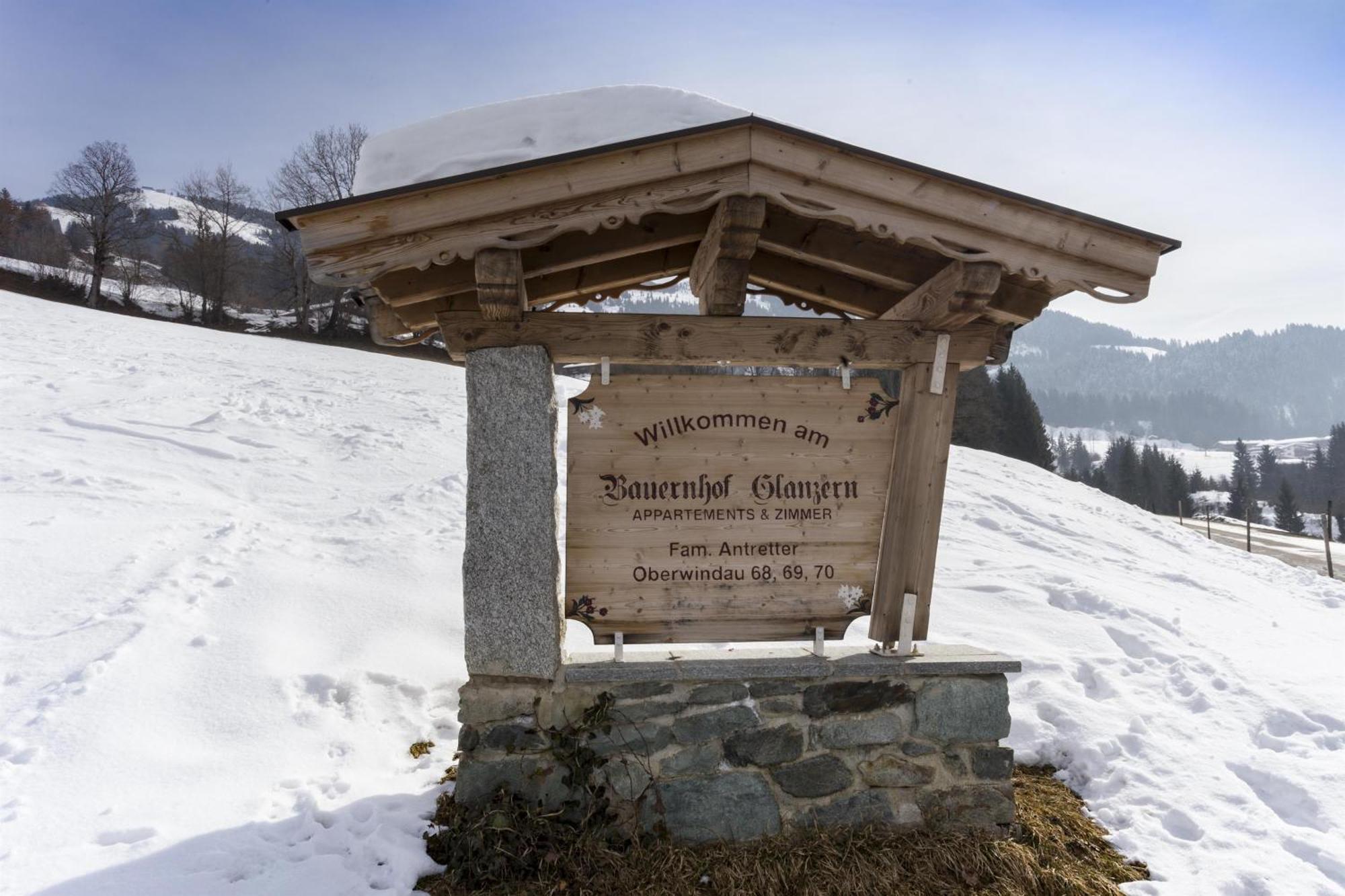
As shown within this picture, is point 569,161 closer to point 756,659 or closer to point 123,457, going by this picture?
point 756,659

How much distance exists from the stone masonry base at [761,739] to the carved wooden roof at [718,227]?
72.7 inches

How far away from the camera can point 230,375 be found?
14414mm

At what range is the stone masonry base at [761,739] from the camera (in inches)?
139

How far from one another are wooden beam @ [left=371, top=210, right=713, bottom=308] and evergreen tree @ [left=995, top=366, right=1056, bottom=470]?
4203 cm

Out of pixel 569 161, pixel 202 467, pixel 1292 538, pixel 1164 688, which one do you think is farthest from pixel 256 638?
pixel 1292 538

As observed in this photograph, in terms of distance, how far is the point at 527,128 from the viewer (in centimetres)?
327

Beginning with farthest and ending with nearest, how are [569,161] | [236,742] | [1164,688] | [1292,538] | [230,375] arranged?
[1292,538] < [230,375] < [1164,688] < [236,742] < [569,161]

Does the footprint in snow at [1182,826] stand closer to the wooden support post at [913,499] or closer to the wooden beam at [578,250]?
the wooden support post at [913,499]

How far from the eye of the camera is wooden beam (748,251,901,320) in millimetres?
4531

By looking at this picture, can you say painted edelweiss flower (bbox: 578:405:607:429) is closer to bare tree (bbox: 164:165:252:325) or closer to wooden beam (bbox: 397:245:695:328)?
wooden beam (bbox: 397:245:695:328)

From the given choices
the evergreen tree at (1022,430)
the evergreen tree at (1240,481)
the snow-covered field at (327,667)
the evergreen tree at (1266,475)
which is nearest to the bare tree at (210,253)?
the snow-covered field at (327,667)

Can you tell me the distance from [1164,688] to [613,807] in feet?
15.6

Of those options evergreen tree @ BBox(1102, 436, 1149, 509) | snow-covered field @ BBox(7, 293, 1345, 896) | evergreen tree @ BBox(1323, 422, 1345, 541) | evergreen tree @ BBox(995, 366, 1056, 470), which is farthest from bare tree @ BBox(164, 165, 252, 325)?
evergreen tree @ BBox(1323, 422, 1345, 541)

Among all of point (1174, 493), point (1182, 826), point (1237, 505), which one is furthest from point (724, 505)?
point (1237, 505)
